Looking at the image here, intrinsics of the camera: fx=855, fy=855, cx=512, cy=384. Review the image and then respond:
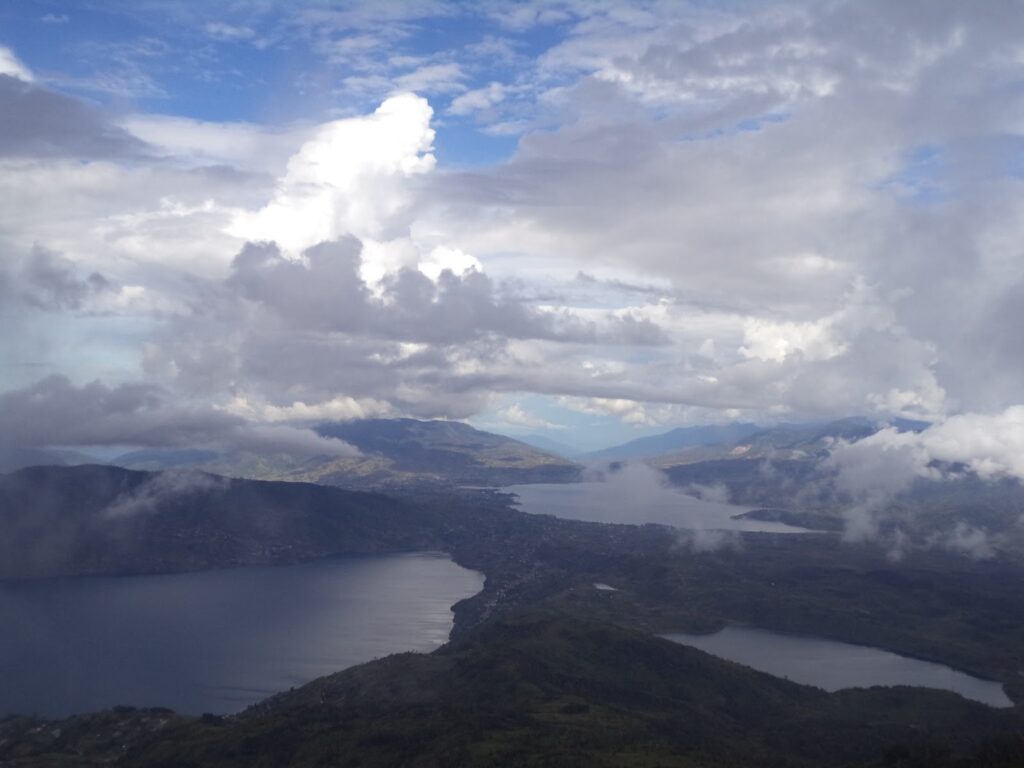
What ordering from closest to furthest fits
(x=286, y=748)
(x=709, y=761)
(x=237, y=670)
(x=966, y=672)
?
(x=709, y=761) < (x=286, y=748) < (x=237, y=670) < (x=966, y=672)

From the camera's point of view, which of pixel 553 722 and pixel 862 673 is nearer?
pixel 553 722

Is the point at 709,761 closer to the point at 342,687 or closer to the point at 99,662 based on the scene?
the point at 342,687

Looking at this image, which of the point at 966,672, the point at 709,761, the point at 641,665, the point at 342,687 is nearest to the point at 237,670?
the point at 342,687

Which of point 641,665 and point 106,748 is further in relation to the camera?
point 641,665

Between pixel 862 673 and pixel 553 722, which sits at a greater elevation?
pixel 553 722

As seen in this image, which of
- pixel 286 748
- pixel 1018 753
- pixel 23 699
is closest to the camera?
pixel 1018 753

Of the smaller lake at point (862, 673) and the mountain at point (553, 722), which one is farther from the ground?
the mountain at point (553, 722)

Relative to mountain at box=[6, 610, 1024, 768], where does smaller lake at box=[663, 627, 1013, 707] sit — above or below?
below

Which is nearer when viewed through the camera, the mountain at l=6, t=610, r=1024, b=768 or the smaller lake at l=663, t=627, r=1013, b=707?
the mountain at l=6, t=610, r=1024, b=768
